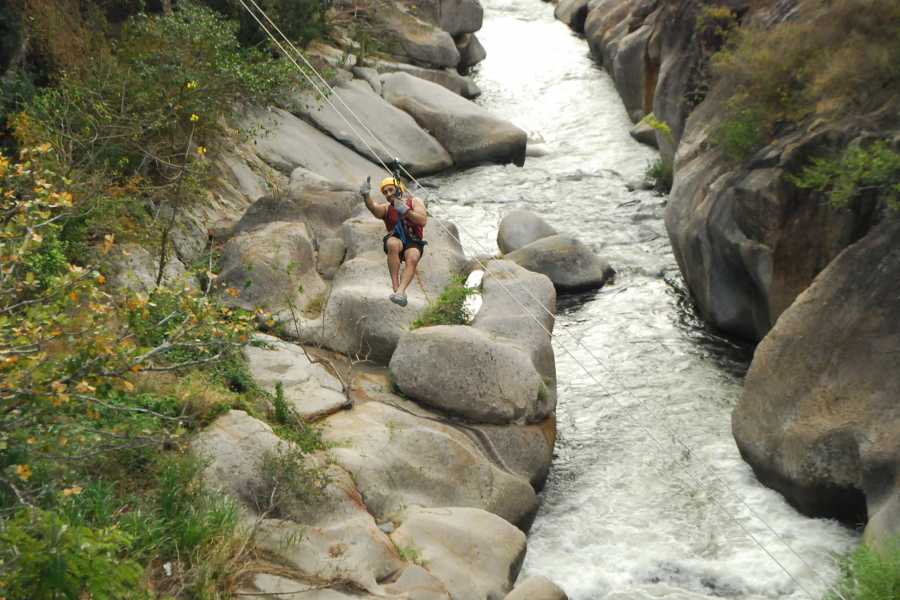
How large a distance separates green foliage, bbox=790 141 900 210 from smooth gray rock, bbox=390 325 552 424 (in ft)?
13.9

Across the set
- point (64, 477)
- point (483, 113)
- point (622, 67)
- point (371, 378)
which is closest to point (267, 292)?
point (371, 378)

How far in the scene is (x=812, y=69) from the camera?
17.5 meters

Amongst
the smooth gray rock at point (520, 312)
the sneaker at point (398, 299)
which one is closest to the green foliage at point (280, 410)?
the sneaker at point (398, 299)

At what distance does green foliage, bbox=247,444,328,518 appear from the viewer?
11922 millimetres

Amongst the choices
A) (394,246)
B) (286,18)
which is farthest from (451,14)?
(394,246)

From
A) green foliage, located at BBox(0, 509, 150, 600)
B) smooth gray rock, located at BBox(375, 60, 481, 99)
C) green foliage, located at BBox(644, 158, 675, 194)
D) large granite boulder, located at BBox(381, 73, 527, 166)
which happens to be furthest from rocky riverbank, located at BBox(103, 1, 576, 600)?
smooth gray rock, located at BBox(375, 60, 481, 99)

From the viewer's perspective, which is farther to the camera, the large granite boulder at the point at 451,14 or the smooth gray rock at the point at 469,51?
the smooth gray rock at the point at 469,51

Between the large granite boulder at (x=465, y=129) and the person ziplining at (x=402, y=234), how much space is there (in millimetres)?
10014

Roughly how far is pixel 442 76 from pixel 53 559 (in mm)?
23313

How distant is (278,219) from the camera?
720 inches

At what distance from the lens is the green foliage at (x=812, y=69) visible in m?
16.4

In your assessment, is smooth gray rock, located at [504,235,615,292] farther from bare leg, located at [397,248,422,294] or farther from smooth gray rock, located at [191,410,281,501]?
smooth gray rock, located at [191,410,281,501]

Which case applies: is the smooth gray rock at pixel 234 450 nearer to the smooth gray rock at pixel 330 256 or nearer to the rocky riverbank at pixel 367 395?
the rocky riverbank at pixel 367 395

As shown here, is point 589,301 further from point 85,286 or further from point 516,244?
point 85,286
